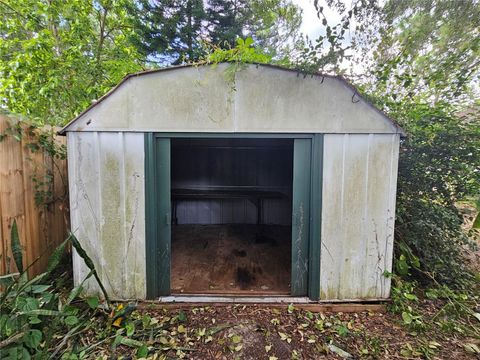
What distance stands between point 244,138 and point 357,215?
4.64 ft

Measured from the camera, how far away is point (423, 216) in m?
2.55

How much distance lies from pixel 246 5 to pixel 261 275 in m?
6.72

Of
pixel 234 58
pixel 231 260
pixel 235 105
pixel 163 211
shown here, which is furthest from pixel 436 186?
pixel 163 211

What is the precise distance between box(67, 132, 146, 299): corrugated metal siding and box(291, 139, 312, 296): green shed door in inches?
62.2

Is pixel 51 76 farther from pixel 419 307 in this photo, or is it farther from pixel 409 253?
pixel 419 307

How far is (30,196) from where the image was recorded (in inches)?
92.0

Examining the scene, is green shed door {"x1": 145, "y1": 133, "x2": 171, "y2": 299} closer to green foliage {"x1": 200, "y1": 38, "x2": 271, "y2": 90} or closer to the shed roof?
the shed roof

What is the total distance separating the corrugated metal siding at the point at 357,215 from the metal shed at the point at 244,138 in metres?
0.01

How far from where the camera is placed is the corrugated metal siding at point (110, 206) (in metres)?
2.14

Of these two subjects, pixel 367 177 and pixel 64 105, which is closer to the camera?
pixel 367 177

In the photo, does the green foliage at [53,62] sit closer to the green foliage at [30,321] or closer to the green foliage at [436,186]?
the green foliage at [30,321]

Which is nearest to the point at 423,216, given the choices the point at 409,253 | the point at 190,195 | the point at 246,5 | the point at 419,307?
the point at 409,253

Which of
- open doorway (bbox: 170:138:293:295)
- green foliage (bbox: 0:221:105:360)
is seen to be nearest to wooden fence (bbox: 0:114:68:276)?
green foliage (bbox: 0:221:105:360)

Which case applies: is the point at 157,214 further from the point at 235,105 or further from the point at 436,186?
the point at 436,186
